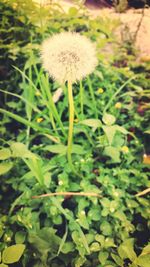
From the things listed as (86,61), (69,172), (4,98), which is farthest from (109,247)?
(4,98)

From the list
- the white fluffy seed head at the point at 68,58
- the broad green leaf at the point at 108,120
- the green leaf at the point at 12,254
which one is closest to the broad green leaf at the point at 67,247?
the green leaf at the point at 12,254

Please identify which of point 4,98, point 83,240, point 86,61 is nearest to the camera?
point 83,240

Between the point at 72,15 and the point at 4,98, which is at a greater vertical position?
the point at 72,15

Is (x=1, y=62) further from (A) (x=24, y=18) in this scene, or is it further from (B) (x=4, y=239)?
(B) (x=4, y=239)

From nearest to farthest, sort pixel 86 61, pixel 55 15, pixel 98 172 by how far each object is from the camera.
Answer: pixel 86 61
pixel 98 172
pixel 55 15

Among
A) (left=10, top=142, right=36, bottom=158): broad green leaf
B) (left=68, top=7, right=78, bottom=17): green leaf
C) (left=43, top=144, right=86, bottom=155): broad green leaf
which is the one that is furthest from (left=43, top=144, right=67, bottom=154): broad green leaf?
(left=68, top=7, right=78, bottom=17): green leaf

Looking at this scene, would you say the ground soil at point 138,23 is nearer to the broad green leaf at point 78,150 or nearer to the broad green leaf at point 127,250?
the broad green leaf at point 78,150

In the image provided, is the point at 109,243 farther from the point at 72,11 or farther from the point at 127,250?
the point at 72,11
